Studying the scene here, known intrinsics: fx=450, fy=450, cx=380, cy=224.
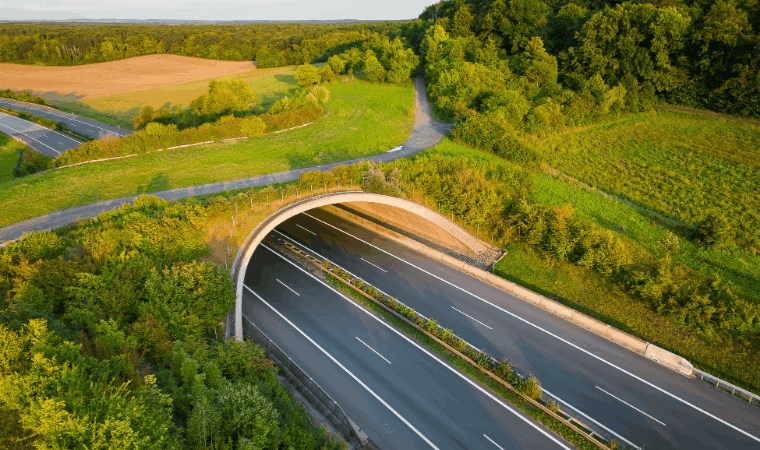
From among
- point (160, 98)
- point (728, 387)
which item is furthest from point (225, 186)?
point (160, 98)

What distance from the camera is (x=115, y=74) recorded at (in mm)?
110500

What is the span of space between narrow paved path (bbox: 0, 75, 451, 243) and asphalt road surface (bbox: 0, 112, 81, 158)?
120 ft

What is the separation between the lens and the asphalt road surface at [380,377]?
24.4 m

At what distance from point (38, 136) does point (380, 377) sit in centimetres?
7674

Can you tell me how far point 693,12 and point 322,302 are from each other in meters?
71.2

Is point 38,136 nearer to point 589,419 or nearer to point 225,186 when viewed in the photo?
point 225,186

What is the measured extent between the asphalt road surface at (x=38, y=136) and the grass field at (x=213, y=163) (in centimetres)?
2834

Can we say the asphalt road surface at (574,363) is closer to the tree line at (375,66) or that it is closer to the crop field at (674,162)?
the crop field at (674,162)

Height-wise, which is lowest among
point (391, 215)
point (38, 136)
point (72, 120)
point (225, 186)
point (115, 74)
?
point (38, 136)

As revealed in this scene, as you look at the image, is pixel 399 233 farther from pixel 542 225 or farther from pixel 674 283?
pixel 674 283

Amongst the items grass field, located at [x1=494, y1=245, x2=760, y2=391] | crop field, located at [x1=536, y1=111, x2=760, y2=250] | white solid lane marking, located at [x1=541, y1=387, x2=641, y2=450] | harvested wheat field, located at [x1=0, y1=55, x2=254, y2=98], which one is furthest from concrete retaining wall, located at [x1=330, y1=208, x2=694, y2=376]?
harvested wheat field, located at [x1=0, y1=55, x2=254, y2=98]

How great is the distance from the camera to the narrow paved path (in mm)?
34812

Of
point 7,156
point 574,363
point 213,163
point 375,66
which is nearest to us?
point 574,363

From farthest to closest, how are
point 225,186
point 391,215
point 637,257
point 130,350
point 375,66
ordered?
1. point 375,66
2. point 391,215
3. point 225,186
4. point 637,257
5. point 130,350
